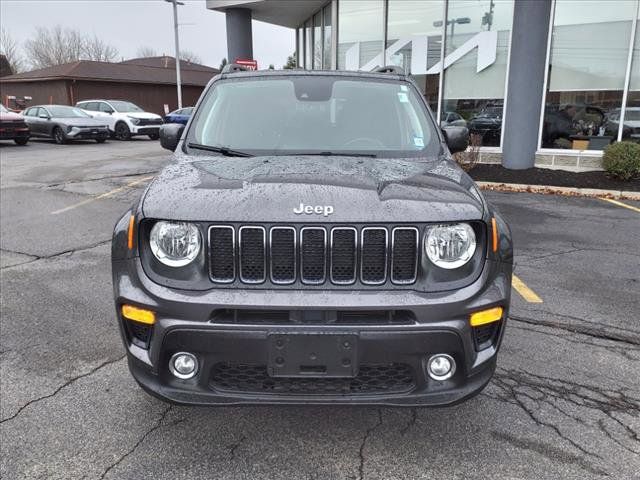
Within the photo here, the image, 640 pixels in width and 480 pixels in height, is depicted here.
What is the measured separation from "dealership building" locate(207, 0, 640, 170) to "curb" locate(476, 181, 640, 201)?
4.41 ft

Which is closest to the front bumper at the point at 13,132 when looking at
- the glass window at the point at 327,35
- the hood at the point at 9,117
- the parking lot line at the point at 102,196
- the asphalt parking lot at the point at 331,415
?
the hood at the point at 9,117

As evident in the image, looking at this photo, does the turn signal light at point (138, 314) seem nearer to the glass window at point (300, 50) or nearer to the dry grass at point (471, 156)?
the dry grass at point (471, 156)

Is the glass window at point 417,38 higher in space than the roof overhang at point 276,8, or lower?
lower

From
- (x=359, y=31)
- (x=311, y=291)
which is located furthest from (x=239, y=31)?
(x=311, y=291)

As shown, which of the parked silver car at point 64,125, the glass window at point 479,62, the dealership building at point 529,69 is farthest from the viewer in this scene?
the parked silver car at point 64,125

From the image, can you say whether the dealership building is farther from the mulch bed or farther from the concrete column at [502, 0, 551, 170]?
the mulch bed

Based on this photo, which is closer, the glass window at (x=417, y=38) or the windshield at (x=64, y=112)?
the glass window at (x=417, y=38)

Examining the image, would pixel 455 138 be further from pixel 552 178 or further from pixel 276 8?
pixel 276 8

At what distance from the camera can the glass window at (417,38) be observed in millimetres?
13289

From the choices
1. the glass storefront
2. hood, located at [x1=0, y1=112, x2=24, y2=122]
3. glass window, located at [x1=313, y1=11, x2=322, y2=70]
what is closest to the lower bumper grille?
the glass storefront

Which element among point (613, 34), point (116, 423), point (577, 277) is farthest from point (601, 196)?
point (116, 423)

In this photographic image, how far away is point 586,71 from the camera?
1145 cm

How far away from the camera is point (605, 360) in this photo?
354cm

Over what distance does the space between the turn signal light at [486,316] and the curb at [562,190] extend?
332 inches
